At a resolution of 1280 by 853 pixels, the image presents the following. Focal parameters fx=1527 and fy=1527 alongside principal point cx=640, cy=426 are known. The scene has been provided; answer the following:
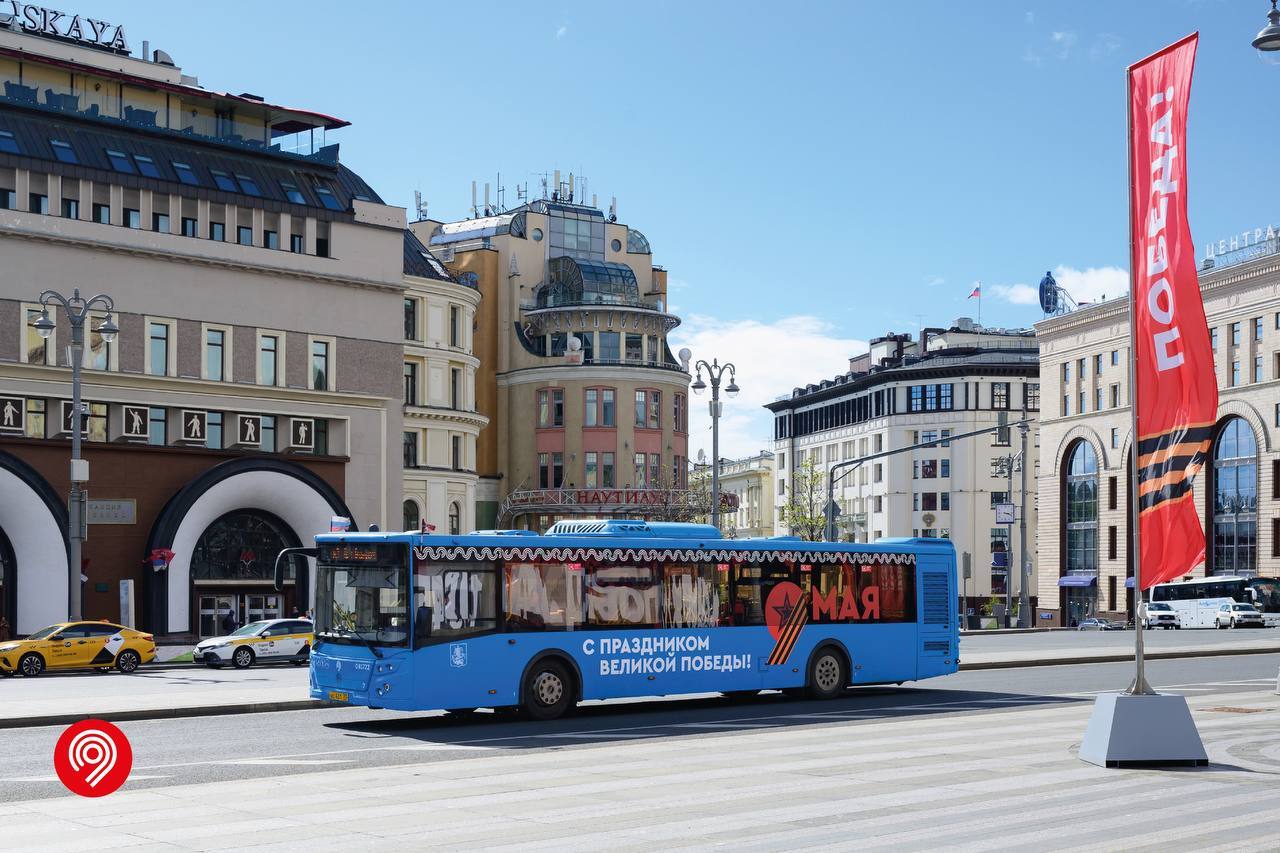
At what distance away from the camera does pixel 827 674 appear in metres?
26.9

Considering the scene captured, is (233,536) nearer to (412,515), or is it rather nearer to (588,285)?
(412,515)

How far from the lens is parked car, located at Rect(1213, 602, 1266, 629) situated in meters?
72.7

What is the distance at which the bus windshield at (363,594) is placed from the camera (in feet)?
71.7

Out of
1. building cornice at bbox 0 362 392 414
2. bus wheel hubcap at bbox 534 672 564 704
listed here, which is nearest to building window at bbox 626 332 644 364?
building cornice at bbox 0 362 392 414

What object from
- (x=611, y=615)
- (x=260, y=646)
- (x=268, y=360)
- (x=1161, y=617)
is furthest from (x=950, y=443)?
(x=611, y=615)

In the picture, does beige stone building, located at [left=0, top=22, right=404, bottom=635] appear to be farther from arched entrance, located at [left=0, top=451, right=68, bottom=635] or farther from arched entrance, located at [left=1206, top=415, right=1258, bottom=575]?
arched entrance, located at [left=1206, top=415, right=1258, bottom=575]

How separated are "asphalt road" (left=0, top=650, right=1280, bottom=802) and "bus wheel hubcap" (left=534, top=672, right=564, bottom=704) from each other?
45 centimetres

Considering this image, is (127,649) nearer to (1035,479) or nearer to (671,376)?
(671,376)

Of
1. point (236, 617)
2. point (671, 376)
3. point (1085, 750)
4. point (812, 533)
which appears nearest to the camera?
point (1085, 750)

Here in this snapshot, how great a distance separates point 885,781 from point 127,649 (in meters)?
29.1

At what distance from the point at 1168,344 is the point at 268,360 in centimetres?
4466

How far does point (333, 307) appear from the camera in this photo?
5831 cm

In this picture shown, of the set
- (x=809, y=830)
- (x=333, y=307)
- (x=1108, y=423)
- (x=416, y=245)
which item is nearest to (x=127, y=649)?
(x=333, y=307)

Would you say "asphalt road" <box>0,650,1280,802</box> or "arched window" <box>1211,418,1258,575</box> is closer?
"asphalt road" <box>0,650,1280,802</box>
